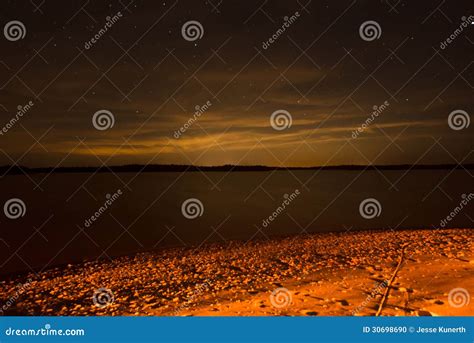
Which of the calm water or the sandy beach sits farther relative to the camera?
the calm water

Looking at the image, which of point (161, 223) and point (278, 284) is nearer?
point (278, 284)

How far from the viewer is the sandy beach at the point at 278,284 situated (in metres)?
6.69

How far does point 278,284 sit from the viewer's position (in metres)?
8.17

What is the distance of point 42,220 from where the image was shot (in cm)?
2567

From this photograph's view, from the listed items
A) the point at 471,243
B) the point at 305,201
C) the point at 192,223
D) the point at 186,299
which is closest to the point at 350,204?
the point at 305,201

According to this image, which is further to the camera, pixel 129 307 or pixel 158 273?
pixel 158 273

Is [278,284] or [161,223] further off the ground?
[278,284]

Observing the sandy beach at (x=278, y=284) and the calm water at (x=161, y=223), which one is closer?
the sandy beach at (x=278, y=284)

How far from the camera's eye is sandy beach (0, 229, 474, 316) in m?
6.69

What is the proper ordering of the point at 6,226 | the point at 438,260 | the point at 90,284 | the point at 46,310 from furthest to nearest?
the point at 6,226 < the point at 90,284 < the point at 438,260 < the point at 46,310

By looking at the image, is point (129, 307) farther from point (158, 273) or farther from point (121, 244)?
point (121, 244)

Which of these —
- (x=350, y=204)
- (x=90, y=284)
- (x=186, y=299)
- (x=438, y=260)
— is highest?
(x=350, y=204)

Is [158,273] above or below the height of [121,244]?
above

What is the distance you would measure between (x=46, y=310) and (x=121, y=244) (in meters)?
11.1
